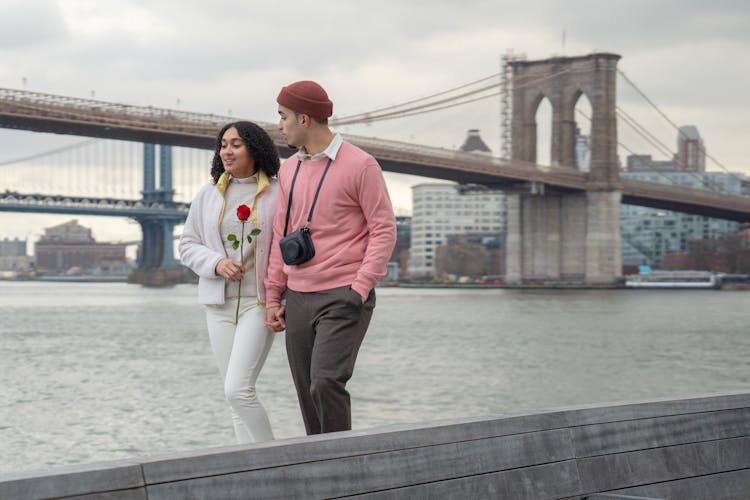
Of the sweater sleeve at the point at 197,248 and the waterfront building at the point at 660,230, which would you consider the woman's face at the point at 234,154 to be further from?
the waterfront building at the point at 660,230

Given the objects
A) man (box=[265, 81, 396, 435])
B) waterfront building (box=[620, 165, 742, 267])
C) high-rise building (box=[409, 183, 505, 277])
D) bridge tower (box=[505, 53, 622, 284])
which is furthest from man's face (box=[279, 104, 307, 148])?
high-rise building (box=[409, 183, 505, 277])

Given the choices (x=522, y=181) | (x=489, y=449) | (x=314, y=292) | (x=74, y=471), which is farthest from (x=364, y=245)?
(x=522, y=181)

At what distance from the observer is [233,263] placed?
3.30 metres

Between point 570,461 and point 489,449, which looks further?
point 570,461

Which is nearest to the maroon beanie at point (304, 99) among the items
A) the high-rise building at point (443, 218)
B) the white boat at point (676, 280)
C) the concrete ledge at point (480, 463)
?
the concrete ledge at point (480, 463)

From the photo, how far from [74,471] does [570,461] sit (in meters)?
1.24

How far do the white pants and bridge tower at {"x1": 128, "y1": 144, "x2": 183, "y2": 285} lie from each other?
60.0m

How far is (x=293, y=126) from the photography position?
3195 mm

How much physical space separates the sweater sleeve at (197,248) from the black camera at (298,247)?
28 cm

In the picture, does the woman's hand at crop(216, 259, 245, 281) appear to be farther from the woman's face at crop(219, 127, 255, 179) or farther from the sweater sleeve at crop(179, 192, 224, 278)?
the woman's face at crop(219, 127, 255, 179)

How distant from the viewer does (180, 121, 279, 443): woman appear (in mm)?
3271

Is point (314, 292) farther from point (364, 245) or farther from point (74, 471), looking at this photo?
point (74, 471)

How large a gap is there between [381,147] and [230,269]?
36.5 metres

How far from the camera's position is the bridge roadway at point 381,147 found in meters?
33.6
